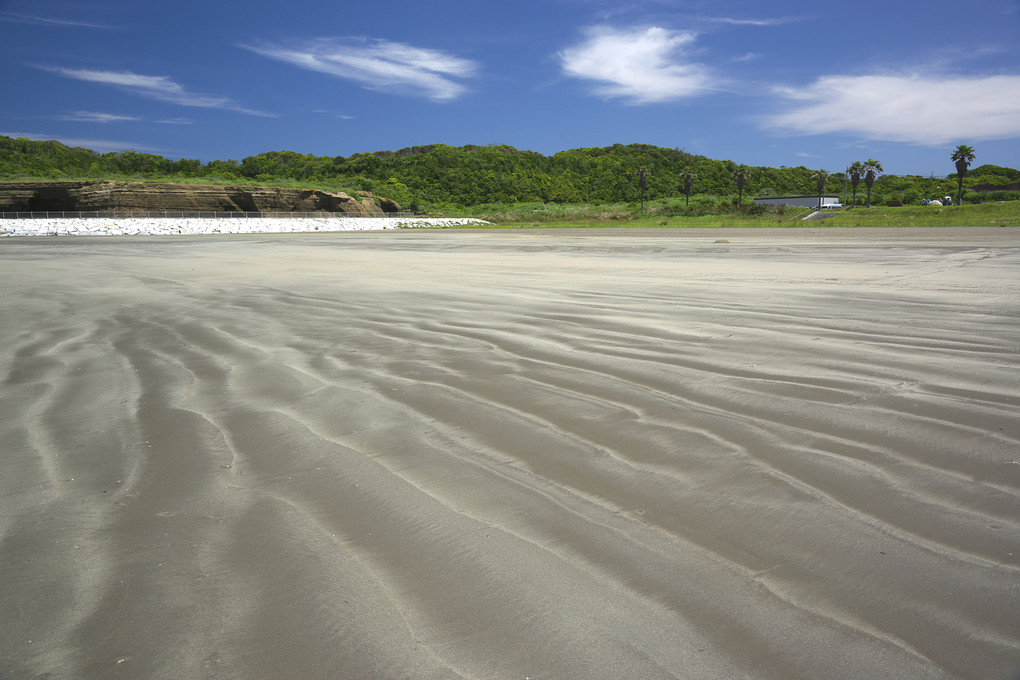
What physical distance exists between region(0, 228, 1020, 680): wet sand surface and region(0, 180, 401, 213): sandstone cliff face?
131ft

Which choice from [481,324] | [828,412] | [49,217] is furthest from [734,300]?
[49,217]

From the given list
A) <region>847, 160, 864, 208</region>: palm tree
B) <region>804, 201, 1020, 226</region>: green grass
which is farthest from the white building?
<region>804, 201, 1020, 226</region>: green grass

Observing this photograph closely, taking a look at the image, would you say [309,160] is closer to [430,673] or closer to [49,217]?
[49,217]

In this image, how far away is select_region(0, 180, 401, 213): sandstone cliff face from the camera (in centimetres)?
3903

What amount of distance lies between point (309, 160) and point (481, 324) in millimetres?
82557

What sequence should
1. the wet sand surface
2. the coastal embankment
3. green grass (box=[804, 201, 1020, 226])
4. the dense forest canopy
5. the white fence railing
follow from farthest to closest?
the dense forest canopy, the white fence railing, the coastal embankment, green grass (box=[804, 201, 1020, 226]), the wet sand surface

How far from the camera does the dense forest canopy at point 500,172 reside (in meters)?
62.8

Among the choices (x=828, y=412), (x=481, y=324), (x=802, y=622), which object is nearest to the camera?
(x=802, y=622)

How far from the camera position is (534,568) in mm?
1764

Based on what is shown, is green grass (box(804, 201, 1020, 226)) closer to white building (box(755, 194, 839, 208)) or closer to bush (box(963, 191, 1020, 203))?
bush (box(963, 191, 1020, 203))

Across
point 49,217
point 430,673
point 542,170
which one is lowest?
point 430,673

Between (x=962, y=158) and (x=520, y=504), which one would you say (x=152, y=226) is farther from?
(x=962, y=158)

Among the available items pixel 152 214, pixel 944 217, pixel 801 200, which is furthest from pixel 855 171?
pixel 152 214

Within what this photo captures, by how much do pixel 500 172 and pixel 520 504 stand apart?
83.7 m
